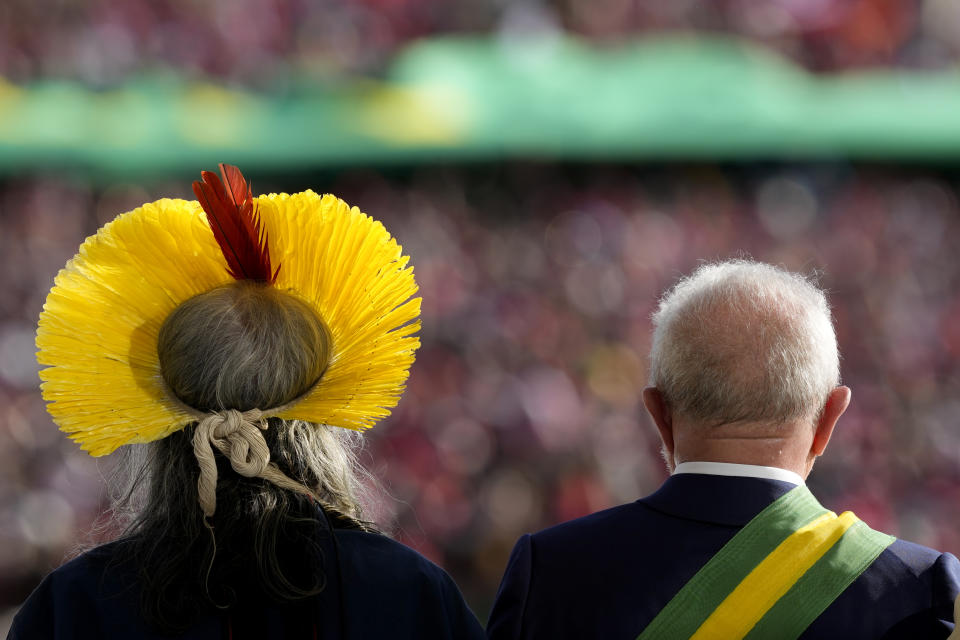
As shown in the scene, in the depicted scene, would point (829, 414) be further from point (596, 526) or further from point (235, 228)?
point (235, 228)

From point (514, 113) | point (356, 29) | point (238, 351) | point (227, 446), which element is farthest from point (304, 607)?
point (356, 29)

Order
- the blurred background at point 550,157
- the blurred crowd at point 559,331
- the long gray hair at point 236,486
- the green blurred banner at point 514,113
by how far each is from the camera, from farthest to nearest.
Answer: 1. the green blurred banner at point 514,113
2. the blurred background at point 550,157
3. the blurred crowd at point 559,331
4. the long gray hair at point 236,486

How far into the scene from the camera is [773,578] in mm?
1560

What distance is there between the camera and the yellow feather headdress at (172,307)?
5.31 feet

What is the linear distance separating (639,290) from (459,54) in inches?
90.7

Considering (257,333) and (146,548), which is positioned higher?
(257,333)

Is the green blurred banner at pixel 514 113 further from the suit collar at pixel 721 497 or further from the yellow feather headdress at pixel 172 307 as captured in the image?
the suit collar at pixel 721 497

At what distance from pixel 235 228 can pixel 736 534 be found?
0.79 metres

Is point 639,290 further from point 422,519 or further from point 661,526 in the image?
point 661,526

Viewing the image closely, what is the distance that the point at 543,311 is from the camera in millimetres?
7668

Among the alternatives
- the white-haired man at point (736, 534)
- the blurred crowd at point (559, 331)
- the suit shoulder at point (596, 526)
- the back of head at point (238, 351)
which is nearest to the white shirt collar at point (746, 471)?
the white-haired man at point (736, 534)

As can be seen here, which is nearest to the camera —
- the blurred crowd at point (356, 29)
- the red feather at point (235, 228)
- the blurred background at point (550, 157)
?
the red feather at point (235, 228)

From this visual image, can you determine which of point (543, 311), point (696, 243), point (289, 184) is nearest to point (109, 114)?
point (289, 184)

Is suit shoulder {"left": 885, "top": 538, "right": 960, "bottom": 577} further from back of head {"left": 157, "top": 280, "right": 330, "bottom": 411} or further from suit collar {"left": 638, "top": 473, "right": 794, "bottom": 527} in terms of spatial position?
back of head {"left": 157, "top": 280, "right": 330, "bottom": 411}
